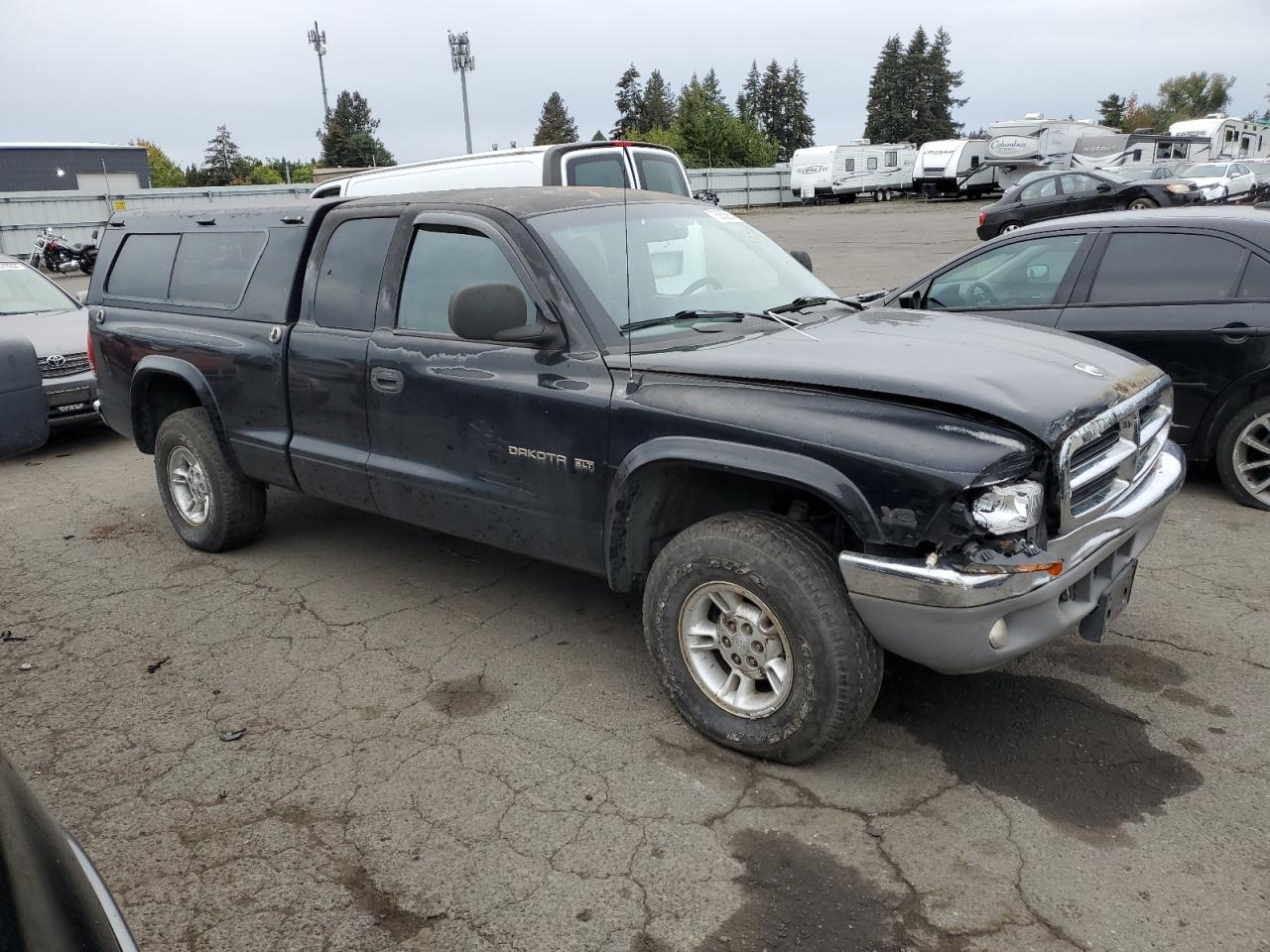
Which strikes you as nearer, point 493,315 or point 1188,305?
point 493,315

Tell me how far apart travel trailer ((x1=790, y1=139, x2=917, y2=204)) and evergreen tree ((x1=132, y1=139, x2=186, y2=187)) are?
51421mm

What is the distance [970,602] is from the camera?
2.82 meters

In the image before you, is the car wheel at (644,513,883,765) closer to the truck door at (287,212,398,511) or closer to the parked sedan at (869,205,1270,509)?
the truck door at (287,212,398,511)

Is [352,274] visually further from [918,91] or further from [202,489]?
[918,91]

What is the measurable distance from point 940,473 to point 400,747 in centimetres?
212

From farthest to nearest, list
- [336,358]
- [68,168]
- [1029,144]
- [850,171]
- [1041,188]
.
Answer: [68,168]
[850,171]
[1029,144]
[1041,188]
[336,358]

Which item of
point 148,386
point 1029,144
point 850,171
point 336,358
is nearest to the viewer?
point 336,358

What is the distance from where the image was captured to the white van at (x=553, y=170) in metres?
8.80

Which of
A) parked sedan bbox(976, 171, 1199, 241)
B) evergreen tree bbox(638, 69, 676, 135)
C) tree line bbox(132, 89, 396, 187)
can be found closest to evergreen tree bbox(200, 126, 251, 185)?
tree line bbox(132, 89, 396, 187)

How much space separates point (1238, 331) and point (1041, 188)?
17.7 metres

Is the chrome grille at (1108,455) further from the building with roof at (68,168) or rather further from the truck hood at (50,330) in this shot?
the building with roof at (68,168)

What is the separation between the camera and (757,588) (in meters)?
3.20

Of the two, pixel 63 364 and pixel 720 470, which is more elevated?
pixel 720 470

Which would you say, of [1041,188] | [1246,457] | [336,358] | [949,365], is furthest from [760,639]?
[1041,188]
